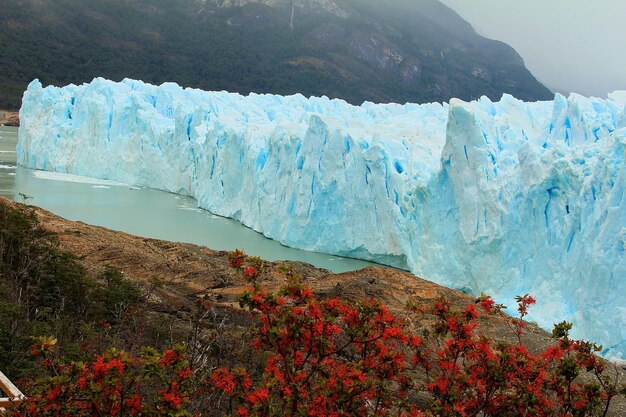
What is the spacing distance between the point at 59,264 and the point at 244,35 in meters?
69.2

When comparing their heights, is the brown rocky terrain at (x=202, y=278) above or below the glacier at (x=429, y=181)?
below

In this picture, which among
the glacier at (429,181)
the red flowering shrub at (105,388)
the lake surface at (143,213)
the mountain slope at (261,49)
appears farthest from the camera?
the mountain slope at (261,49)

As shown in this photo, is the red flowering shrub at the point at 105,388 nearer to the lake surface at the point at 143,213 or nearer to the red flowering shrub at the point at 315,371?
the red flowering shrub at the point at 315,371

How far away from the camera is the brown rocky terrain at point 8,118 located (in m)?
43.9

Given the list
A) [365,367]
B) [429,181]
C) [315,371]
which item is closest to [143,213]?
[429,181]

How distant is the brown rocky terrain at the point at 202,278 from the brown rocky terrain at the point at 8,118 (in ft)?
126

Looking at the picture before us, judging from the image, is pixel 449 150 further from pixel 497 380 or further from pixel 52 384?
pixel 52 384

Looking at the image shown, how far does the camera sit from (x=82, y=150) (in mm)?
22094

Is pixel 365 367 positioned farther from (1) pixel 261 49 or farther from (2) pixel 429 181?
(1) pixel 261 49

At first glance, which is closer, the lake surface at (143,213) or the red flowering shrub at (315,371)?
the red flowering shrub at (315,371)

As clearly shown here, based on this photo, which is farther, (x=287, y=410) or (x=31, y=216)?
(x=31, y=216)

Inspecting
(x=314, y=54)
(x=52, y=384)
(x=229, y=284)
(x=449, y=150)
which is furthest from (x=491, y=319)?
(x=314, y=54)

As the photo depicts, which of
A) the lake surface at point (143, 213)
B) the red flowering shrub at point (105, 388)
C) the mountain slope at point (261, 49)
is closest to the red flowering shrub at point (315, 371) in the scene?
the red flowering shrub at point (105, 388)

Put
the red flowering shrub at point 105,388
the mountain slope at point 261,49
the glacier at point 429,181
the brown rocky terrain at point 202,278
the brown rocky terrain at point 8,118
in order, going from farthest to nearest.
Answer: the mountain slope at point 261,49
the brown rocky terrain at point 8,118
the glacier at point 429,181
the brown rocky terrain at point 202,278
the red flowering shrub at point 105,388
